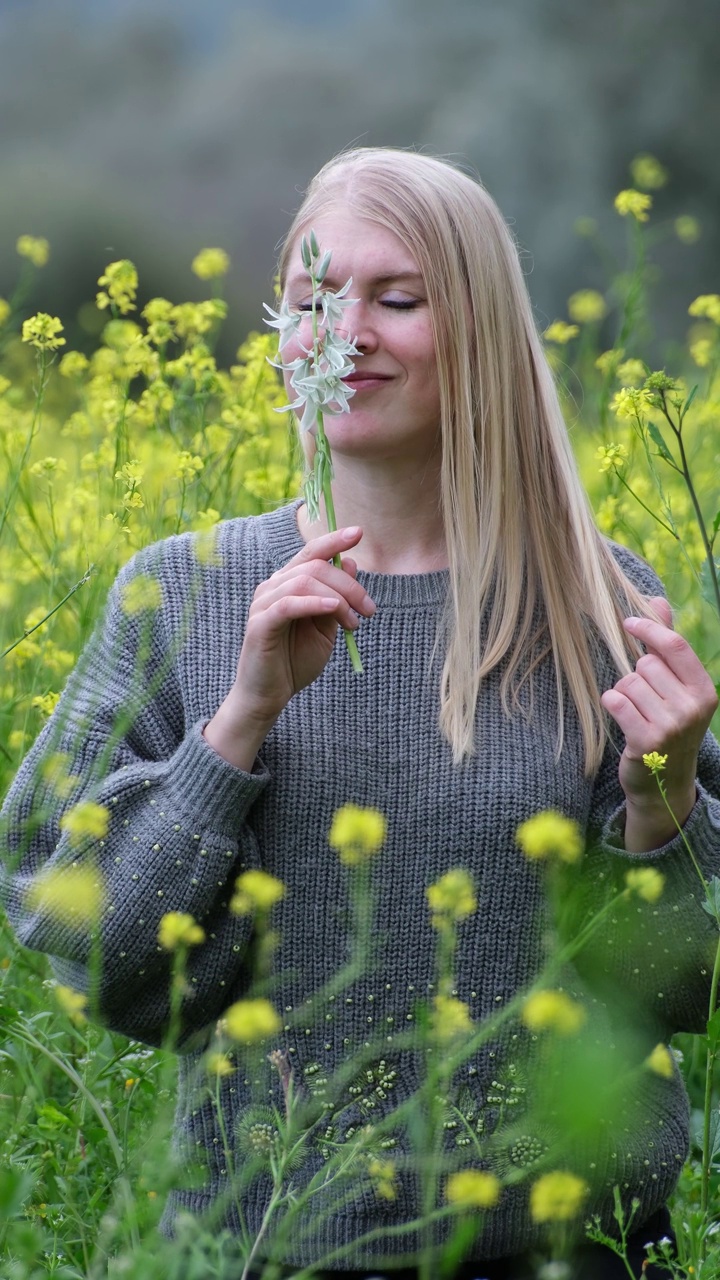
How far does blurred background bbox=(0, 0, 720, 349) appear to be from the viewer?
791cm

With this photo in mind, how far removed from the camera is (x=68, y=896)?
4.67ft

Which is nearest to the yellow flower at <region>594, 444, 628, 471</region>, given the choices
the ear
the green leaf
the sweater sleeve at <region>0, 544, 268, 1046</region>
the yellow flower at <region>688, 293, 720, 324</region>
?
the ear

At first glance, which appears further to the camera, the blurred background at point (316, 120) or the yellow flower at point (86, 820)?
the blurred background at point (316, 120)

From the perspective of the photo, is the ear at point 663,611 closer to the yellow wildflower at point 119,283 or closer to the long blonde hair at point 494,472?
the long blonde hair at point 494,472

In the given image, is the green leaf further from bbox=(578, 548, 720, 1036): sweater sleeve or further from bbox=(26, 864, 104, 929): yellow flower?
bbox=(26, 864, 104, 929): yellow flower

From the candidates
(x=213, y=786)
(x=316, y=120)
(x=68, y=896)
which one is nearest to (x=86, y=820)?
(x=68, y=896)

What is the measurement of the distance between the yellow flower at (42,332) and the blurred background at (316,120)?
551 centimetres

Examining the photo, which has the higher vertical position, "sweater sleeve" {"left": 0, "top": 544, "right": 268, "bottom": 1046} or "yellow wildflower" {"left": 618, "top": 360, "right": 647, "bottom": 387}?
"yellow wildflower" {"left": 618, "top": 360, "right": 647, "bottom": 387}

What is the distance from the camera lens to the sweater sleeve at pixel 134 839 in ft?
5.17

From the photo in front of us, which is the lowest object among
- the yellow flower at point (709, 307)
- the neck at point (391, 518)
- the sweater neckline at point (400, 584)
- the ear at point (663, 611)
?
the ear at point (663, 611)

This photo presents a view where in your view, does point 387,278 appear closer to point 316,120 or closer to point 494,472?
point 494,472

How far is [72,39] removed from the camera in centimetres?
848

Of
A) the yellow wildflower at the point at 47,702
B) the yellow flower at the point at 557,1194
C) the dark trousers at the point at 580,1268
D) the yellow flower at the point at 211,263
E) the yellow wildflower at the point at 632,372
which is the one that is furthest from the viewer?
the yellow flower at the point at 211,263

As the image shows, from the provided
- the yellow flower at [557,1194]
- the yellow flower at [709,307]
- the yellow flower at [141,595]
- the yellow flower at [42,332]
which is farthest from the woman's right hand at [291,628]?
the yellow flower at [709,307]
